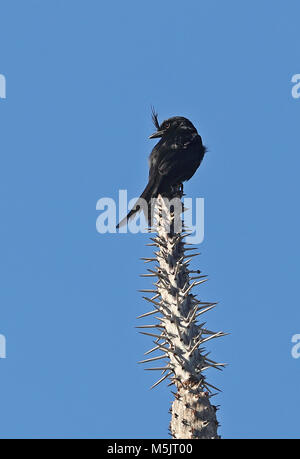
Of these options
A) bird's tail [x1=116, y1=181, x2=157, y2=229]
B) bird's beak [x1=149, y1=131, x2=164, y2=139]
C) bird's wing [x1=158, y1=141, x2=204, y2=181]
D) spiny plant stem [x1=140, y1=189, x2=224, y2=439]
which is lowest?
spiny plant stem [x1=140, y1=189, x2=224, y2=439]

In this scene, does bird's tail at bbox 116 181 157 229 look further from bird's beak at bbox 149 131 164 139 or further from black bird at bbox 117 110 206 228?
bird's beak at bbox 149 131 164 139

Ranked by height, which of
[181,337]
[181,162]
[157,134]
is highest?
Answer: [157,134]

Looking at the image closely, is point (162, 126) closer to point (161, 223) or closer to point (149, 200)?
point (149, 200)

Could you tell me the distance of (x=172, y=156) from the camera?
1019 cm

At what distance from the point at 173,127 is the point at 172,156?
3.19 feet

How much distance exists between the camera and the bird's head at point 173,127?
10773mm

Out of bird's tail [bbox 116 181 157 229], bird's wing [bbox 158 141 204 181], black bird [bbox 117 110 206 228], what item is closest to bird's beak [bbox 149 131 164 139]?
black bird [bbox 117 110 206 228]

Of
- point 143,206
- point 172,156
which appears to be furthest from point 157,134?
point 143,206

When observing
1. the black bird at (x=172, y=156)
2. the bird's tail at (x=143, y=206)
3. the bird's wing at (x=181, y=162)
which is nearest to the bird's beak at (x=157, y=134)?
the black bird at (x=172, y=156)

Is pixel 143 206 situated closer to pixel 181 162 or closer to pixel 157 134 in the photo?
pixel 181 162

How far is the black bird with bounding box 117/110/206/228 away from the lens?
31.6 ft

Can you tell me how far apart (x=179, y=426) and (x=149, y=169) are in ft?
12.3
